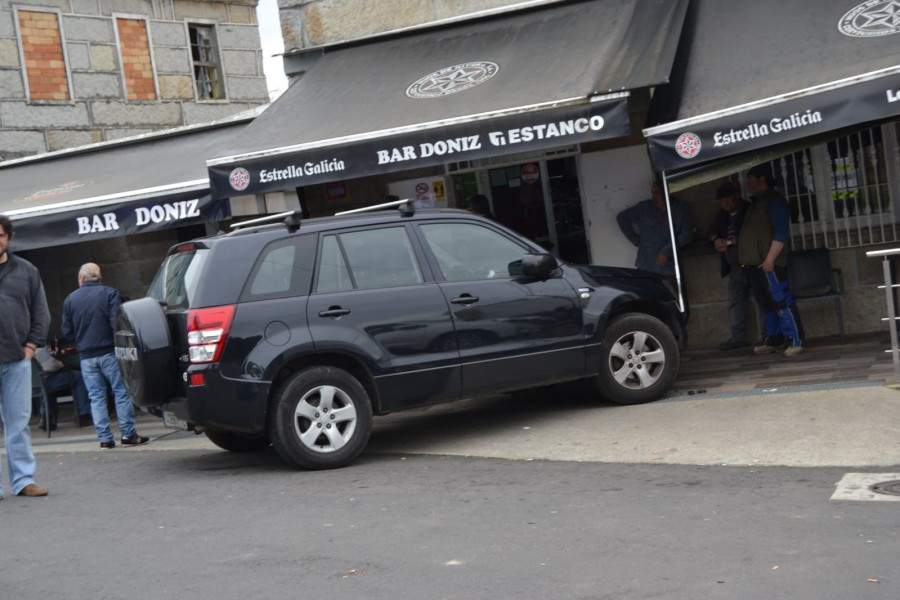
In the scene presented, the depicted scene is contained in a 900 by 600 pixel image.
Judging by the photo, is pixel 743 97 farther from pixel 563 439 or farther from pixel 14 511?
pixel 14 511

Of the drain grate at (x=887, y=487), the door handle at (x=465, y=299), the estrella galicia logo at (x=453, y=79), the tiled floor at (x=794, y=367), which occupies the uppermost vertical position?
the estrella galicia logo at (x=453, y=79)

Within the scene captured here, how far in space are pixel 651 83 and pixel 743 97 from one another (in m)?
0.76

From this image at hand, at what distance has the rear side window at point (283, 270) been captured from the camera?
8.06 metres

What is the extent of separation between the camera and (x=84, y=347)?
1057 cm

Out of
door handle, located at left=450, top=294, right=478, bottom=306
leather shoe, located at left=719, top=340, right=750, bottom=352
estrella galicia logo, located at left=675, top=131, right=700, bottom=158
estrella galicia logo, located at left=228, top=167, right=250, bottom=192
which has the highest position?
estrella galicia logo, located at left=228, top=167, right=250, bottom=192

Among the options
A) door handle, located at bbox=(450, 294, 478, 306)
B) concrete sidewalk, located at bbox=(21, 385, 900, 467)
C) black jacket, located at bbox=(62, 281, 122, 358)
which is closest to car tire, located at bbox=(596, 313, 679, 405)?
concrete sidewalk, located at bbox=(21, 385, 900, 467)

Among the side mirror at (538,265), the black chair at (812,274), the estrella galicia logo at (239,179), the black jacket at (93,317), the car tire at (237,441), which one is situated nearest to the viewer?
the side mirror at (538,265)

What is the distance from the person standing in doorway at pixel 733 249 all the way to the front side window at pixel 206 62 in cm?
1422

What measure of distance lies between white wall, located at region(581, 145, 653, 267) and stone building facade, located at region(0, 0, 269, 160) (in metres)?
11.4

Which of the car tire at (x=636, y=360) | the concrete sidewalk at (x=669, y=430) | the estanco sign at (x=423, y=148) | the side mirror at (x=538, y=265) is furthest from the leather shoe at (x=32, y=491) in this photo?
the car tire at (x=636, y=360)

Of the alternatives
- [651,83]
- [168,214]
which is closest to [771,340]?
[651,83]

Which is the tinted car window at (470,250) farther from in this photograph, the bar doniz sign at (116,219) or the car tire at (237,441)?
the bar doniz sign at (116,219)

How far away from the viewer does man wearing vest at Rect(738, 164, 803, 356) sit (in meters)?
11.0

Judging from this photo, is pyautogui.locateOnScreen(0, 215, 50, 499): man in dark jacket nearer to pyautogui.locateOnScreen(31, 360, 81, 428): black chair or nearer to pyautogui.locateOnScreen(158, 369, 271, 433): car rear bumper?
pyautogui.locateOnScreen(158, 369, 271, 433): car rear bumper
